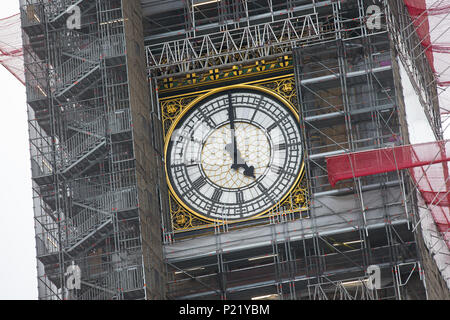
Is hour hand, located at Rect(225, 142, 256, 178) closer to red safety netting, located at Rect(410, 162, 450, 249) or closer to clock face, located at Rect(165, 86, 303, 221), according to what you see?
clock face, located at Rect(165, 86, 303, 221)

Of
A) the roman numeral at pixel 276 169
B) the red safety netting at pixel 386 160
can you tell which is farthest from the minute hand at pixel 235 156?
the red safety netting at pixel 386 160

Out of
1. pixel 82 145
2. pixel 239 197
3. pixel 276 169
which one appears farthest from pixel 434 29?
pixel 82 145

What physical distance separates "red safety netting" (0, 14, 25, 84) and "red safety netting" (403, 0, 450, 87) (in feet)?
37.0

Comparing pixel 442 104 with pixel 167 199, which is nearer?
pixel 167 199

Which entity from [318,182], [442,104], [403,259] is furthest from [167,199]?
[442,104]

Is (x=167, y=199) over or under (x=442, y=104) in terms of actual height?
under

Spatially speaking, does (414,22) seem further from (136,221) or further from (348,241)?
(136,221)

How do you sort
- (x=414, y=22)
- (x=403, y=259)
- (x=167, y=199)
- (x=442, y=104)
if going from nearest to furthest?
1. (x=403, y=259)
2. (x=167, y=199)
3. (x=414, y=22)
4. (x=442, y=104)

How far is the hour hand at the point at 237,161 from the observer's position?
39.8 metres

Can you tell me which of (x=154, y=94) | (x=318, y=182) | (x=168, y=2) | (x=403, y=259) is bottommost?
(x=403, y=259)

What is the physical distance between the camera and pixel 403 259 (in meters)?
37.0

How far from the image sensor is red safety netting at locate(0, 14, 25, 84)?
138 ft

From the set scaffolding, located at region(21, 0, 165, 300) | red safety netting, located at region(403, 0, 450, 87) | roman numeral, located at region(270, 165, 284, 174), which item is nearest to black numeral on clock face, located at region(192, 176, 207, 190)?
roman numeral, located at region(270, 165, 284, 174)

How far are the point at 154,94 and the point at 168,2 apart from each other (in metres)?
2.78
